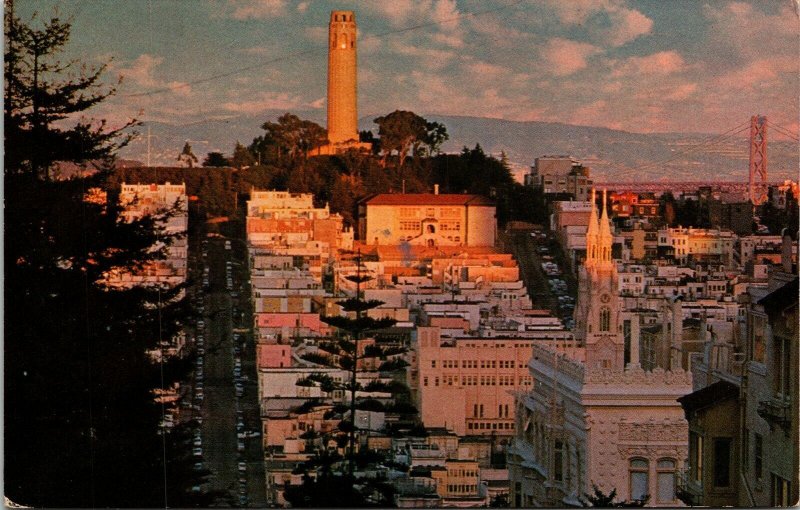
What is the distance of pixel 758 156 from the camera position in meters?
12.8

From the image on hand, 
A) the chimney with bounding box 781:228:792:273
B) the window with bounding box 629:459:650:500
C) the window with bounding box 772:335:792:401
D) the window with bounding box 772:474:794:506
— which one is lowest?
the window with bounding box 629:459:650:500

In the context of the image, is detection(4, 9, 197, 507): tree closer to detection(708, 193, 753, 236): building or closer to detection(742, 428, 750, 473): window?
detection(742, 428, 750, 473): window

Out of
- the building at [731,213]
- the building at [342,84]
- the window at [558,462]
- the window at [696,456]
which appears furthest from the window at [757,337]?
the building at [731,213]

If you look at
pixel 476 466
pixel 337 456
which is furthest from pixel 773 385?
pixel 476 466

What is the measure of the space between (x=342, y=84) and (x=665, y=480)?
960 centimetres

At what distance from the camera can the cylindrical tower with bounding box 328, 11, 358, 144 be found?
46.6 ft

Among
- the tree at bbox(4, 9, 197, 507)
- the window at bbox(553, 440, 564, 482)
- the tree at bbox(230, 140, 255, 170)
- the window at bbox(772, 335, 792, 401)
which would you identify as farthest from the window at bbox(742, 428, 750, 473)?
the tree at bbox(230, 140, 255, 170)

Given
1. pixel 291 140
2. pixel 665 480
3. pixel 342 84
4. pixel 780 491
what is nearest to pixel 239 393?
pixel 291 140

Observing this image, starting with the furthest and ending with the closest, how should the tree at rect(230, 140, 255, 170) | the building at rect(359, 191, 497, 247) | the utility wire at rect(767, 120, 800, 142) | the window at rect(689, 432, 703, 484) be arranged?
the building at rect(359, 191, 497, 247), the tree at rect(230, 140, 255, 170), the utility wire at rect(767, 120, 800, 142), the window at rect(689, 432, 703, 484)

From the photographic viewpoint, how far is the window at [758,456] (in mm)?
7477

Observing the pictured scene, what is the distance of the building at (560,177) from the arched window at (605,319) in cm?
125

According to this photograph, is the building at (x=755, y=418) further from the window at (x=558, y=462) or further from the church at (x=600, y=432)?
the window at (x=558, y=462)

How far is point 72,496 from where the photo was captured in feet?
26.9

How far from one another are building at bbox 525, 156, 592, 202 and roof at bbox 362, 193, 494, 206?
1.43m
